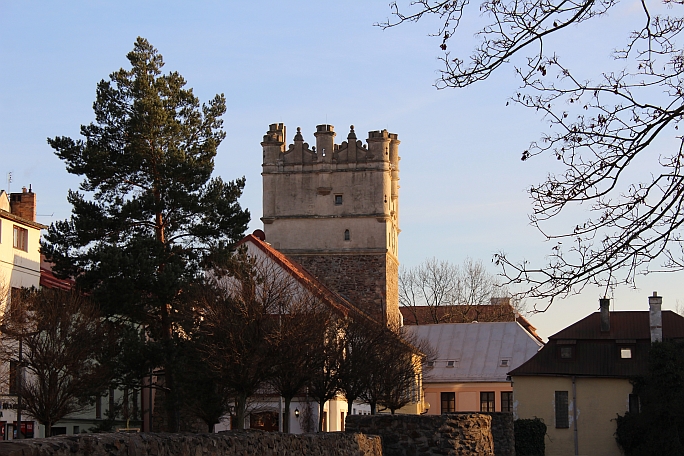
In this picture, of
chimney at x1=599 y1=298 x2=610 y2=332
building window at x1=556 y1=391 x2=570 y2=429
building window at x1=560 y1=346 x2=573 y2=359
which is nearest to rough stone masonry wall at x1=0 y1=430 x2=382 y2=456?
building window at x1=556 y1=391 x2=570 y2=429

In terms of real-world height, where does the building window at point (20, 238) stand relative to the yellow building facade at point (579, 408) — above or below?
above

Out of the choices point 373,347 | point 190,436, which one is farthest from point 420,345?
point 190,436

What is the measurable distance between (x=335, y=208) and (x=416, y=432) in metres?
43.0

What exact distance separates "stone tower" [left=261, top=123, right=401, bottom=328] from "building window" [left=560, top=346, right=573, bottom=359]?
39.2 ft

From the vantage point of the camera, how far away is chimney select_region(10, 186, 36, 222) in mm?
42250

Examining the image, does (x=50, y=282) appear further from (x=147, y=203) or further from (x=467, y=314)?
(x=467, y=314)

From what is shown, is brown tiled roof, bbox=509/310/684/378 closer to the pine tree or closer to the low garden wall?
the pine tree

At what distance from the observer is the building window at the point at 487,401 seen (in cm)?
6178

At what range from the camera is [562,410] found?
161 feet

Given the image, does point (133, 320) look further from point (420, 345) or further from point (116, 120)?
point (420, 345)

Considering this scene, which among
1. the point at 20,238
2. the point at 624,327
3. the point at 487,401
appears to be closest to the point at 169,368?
the point at 20,238

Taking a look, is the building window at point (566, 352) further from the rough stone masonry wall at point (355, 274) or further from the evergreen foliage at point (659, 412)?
the rough stone masonry wall at point (355, 274)

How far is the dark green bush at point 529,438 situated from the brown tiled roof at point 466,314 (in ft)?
102

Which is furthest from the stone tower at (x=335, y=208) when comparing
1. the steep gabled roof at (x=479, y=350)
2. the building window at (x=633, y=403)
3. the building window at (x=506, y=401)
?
the building window at (x=633, y=403)
